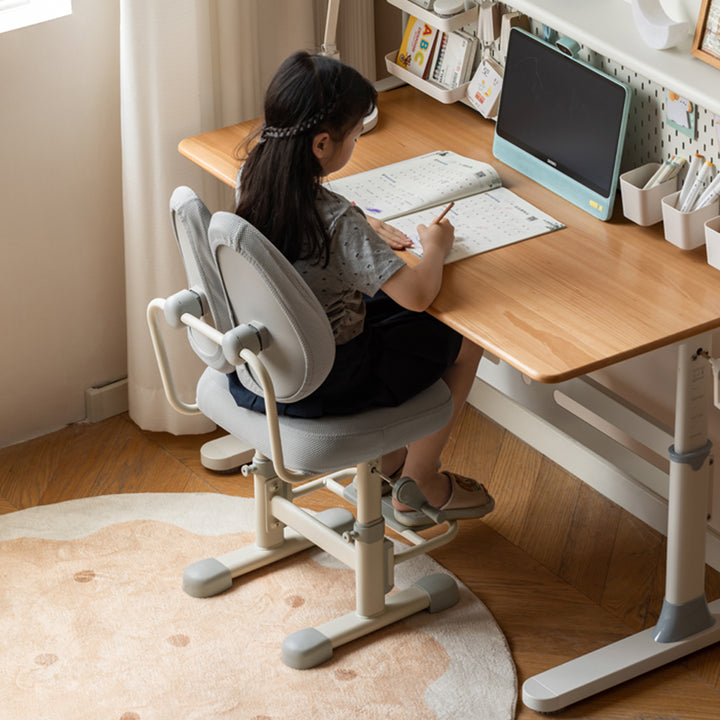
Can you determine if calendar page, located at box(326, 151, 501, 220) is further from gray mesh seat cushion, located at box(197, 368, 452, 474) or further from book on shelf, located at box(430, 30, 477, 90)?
gray mesh seat cushion, located at box(197, 368, 452, 474)

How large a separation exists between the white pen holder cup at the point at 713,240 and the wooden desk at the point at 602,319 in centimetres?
2

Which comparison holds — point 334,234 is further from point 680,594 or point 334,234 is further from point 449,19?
point 680,594

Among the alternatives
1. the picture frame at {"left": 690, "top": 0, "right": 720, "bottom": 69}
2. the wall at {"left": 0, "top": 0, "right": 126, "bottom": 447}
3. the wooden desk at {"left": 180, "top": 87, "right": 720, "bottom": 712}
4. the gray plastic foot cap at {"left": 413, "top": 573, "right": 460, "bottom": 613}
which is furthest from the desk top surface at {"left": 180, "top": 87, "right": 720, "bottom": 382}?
the gray plastic foot cap at {"left": 413, "top": 573, "right": 460, "bottom": 613}

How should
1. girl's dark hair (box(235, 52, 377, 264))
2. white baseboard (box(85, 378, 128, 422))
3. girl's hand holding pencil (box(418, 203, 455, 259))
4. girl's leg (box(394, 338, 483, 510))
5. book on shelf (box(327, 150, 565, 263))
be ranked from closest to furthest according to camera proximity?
girl's dark hair (box(235, 52, 377, 264))
girl's hand holding pencil (box(418, 203, 455, 259))
book on shelf (box(327, 150, 565, 263))
girl's leg (box(394, 338, 483, 510))
white baseboard (box(85, 378, 128, 422))

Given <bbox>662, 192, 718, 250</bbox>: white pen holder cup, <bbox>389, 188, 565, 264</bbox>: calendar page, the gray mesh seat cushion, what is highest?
<bbox>662, 192, 718, 250</bbox>: white pen holder cup

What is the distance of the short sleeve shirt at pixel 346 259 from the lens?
2049 millimetres

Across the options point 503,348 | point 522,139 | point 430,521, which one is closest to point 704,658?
point 430,521

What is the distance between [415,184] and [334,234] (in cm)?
38

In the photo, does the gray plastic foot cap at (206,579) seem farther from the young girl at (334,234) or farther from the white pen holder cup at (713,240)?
the white pen holder cup at (713,240)

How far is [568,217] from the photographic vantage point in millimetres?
2320

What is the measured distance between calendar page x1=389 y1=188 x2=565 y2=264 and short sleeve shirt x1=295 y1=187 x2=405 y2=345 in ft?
0.50

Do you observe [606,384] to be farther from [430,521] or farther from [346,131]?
[346,131]

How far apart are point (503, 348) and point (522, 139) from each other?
651mm

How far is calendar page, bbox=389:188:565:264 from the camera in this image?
2.22 m
